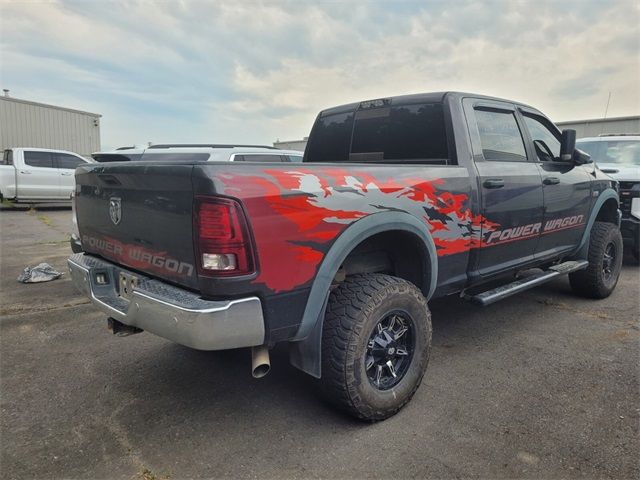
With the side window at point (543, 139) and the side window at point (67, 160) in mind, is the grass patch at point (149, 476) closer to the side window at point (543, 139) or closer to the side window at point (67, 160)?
the side window at point (543, 139)

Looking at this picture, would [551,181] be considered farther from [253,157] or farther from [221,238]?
[253,157]

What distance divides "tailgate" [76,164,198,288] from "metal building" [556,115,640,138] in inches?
617

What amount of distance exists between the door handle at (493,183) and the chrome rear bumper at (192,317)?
77.8 inches

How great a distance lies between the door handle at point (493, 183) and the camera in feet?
10.6

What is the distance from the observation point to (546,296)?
5039 mm

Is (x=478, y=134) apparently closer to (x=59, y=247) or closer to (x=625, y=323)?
(x=625, y=323)

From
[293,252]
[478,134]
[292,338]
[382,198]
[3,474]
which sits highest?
[478,134]

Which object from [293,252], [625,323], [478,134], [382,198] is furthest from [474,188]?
[625,323]

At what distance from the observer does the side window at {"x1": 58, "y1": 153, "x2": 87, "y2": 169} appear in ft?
44.9

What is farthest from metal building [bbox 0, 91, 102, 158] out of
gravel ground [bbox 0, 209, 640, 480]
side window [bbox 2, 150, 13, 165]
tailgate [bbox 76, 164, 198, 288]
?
tailgate [bbox 76, 164, 198, 288]

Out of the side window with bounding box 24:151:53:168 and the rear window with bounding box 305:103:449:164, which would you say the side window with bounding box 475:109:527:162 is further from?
the side window with bounding box 24:151:53:168

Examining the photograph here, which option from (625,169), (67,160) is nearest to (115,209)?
(625,169)

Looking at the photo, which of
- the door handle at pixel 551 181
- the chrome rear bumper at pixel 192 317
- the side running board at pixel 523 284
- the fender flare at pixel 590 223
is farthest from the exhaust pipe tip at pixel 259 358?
the fender flare at pixel 590 223

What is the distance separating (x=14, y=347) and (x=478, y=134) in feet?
12.9
